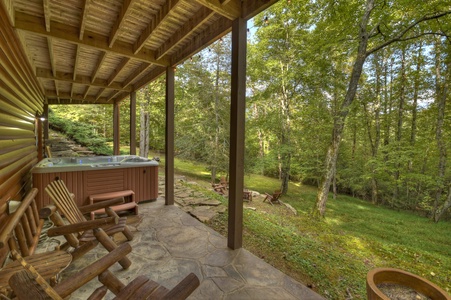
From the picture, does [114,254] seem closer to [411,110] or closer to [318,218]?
[318,218]

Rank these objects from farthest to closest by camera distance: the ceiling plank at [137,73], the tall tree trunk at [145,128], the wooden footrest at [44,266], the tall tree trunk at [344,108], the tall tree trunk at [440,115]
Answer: the tall tree trunk at [145,128], the tall tree trunk at [440,115], the tall tree trunk at [344,108], the ceiling plank at [137,73], the wooden footrest at [44,266]

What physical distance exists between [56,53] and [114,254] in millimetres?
4359

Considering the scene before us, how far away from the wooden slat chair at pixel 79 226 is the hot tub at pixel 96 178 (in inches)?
57.2

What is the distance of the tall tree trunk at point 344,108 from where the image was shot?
568cm

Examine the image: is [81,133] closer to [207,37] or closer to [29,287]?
[207,37]

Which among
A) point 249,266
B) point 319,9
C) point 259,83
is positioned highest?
point 319,9

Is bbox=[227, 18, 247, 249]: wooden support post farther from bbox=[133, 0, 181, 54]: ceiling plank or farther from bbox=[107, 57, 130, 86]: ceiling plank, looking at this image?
bbox=[107, 57, 130, 86]: ceiling plank

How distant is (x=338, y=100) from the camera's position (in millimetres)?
7969

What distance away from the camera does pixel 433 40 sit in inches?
268

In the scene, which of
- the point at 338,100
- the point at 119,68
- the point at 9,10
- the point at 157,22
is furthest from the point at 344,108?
the point at 9,10

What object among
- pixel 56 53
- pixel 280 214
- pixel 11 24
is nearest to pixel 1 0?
pixel 11 24

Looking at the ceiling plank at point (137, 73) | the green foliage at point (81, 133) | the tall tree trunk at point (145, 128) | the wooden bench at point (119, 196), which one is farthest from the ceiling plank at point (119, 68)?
the green foliage at point (81, 133)

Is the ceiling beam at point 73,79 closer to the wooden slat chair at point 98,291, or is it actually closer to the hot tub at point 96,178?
the hot tub at point 96,178

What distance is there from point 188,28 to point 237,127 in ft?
5.20
